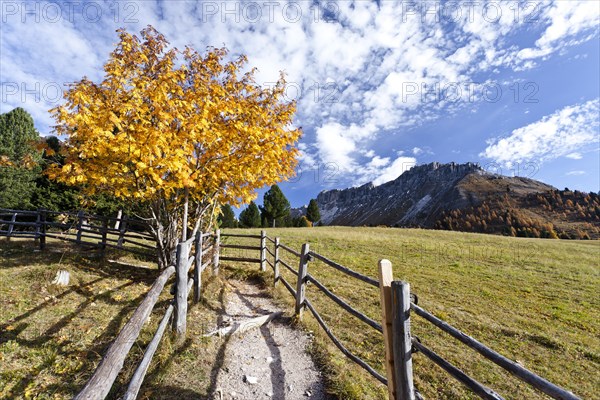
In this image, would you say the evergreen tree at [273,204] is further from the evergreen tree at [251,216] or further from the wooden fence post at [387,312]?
the wooden fence post at [387,312]

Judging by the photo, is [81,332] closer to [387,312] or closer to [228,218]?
[387,312]

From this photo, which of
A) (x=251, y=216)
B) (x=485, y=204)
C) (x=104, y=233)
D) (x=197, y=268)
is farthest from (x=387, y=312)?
(x=485, y=204)

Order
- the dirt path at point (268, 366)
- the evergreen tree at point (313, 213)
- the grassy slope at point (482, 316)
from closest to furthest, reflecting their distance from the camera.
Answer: the dirt path at point (268, 366) < the grassy slope at point (482, 316) < the evergreen tree at point (313, 213)

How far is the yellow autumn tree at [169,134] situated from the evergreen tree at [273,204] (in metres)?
46.8

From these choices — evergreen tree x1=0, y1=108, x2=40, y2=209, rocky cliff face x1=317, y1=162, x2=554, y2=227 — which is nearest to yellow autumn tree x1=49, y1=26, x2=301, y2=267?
evergreen tree x1=0, y1=108, x2=40, y2=209

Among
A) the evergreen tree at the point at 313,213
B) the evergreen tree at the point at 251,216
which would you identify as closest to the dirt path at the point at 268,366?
the evergreen tree at the point at 251,216

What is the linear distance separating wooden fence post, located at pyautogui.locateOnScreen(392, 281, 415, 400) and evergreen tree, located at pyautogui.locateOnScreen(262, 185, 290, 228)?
52974mm

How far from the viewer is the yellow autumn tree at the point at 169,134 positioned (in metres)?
6.10

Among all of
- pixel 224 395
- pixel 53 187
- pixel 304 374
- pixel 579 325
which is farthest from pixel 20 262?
pixel 53 187

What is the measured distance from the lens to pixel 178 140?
6.67 metres

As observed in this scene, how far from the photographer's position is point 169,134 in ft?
20.6

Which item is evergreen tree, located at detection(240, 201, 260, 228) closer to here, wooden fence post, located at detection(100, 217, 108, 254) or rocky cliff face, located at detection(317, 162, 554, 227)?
wooden fence post, located at detection(100, 217, 108, 254)

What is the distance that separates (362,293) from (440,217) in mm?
127031

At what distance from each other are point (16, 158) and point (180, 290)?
34903mm
